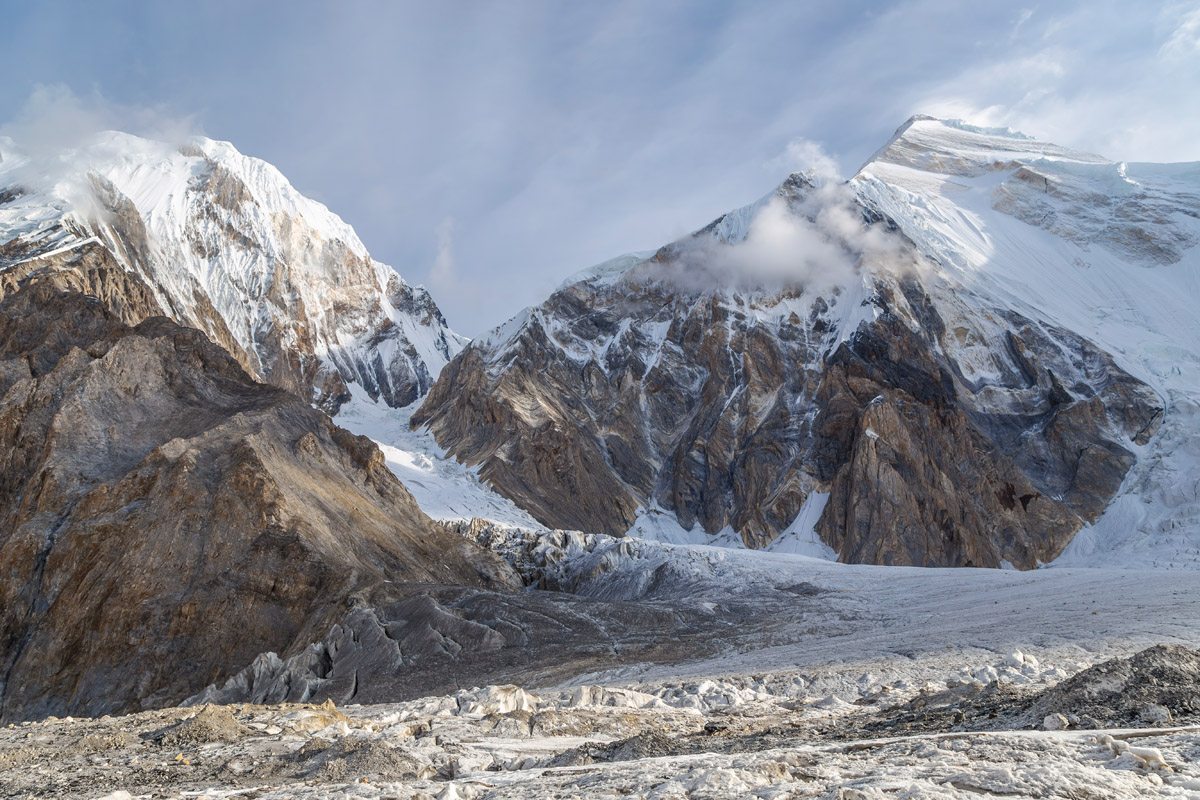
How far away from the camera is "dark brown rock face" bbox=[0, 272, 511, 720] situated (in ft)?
124

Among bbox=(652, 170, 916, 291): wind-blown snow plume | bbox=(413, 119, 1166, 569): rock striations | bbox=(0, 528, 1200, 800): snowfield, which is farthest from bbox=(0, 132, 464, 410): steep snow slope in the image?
bbox=(0, 528, 1200, 800): snowfield

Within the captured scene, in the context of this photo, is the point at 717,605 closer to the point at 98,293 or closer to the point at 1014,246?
the point at 98,293

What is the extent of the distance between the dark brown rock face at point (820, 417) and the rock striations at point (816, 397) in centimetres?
31

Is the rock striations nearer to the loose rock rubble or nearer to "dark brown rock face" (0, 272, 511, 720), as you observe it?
"dark brown rock face" (0, 272, 511, 720)

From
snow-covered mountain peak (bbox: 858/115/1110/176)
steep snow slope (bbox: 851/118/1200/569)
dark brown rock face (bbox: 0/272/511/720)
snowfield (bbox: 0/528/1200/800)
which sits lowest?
snowfield (bbox: 0/528/1200/800)

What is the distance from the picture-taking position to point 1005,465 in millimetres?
101375

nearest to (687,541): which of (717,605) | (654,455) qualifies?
(654,455)

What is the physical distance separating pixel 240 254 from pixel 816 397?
102858mm

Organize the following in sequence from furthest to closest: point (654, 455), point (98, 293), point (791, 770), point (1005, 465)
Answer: point (654, 455), point (1005, 465), point (98, 293), point (791, 770)

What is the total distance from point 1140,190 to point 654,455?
98513 mm

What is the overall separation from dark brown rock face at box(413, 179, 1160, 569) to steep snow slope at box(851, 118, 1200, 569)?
4.13m

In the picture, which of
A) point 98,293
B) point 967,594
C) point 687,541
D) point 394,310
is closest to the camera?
point 967,594

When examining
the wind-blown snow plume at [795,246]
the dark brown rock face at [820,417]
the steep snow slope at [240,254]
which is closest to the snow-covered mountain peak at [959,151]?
the wind-blown snow plume at [795,246]

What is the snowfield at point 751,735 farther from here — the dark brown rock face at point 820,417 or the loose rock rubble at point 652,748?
the dark brown rock face at point 820,417
